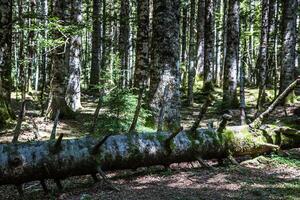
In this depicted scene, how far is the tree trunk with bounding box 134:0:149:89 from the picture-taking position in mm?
14047

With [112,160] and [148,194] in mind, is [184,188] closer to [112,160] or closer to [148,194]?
[148,194]

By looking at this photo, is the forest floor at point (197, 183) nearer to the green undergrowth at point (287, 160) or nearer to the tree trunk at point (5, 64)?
Result: the green undergrowth at point (287, 160)

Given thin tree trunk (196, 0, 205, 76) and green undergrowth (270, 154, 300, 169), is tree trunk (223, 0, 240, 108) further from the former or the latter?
green undergrowth (270, 154, 300, 169)

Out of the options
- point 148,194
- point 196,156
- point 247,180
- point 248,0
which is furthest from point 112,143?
point 248,0

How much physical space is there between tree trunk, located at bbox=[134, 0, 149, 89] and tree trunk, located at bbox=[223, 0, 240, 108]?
13.3 ft

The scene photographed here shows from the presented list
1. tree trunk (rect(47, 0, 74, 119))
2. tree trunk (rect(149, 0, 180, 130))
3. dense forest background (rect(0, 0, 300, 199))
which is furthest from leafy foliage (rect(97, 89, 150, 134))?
tree trunk (rect(47, 0, 74, 119))

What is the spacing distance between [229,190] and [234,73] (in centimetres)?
1155

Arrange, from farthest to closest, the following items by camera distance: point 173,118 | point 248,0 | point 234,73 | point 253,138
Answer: point 248,0 < point 234,73 < point 173,118 < point 253,138

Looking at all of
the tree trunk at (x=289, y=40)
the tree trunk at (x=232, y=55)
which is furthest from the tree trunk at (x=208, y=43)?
the tree trunk at (x=289, y=40)

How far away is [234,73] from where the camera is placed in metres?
17.1

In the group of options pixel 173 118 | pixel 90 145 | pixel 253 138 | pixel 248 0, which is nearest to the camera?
pixel 90 145

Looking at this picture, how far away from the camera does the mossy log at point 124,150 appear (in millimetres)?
5922

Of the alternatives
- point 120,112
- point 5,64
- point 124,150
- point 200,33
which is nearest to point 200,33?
point 200,33

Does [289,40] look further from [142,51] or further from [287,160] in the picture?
[287,160]
